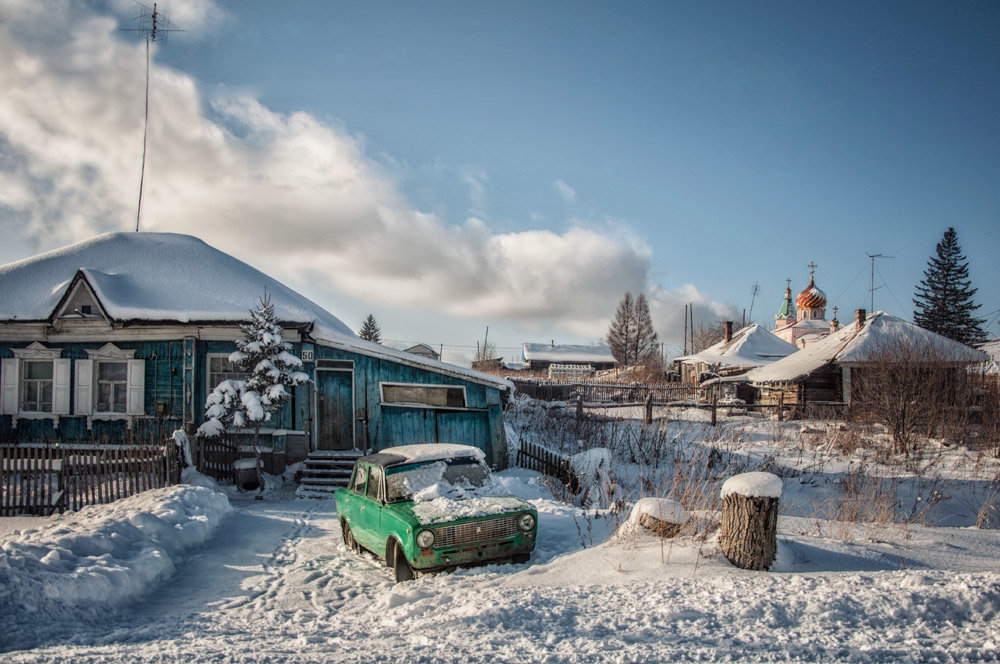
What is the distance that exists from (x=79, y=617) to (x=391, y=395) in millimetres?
10241

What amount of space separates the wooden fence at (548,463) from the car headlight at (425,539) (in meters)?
6.71

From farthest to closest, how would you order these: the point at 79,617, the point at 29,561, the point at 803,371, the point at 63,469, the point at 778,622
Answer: the point at 803,371
the point at 63,469
the point at 29,561
the point at 79,617
the point at 778,622

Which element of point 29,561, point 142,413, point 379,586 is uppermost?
point 142,413

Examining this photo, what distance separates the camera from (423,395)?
634 inches

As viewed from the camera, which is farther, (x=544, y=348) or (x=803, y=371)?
(x=544, y=348)

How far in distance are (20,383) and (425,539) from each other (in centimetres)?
1475

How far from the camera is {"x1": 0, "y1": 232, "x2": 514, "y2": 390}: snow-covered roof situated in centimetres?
1527

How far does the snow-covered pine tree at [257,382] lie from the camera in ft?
44.3

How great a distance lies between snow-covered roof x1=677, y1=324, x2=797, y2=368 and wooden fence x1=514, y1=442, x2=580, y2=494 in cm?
2983

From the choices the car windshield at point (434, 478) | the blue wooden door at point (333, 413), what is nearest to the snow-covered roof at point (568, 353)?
the blue wooden door at point (333, 413)

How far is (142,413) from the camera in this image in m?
15.5

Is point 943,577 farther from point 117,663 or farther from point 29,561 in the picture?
point 29,561

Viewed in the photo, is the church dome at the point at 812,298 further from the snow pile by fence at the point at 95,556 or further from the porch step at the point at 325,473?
the snow pile by fence at the point at 95,556

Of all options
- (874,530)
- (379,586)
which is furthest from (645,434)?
(379,586)
